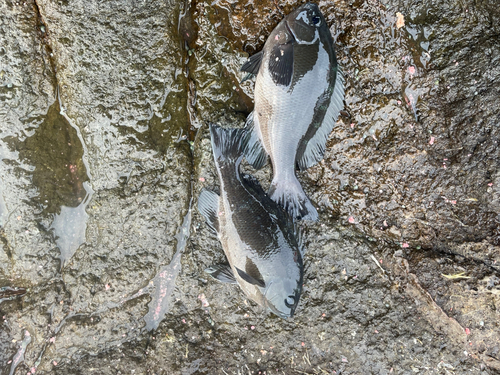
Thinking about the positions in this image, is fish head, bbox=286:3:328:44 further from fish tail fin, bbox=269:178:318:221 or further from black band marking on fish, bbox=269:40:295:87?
fish tail fin, bbox=269:178:318:221

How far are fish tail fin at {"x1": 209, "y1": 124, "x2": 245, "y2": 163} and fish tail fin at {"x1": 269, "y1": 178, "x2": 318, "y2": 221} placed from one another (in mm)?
495

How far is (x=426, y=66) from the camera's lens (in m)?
3.15

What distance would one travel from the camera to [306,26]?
278 cm

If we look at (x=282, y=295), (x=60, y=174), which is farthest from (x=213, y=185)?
(x=60, y=174)

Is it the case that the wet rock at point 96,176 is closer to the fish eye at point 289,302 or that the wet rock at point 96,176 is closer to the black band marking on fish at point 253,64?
the black band marking on fish at point 253,64

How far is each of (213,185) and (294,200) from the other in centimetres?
95

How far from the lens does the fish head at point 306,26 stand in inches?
109

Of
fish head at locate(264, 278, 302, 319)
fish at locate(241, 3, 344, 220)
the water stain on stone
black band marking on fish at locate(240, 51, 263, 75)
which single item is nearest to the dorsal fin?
fish at locate(241, 3, 344, 220)

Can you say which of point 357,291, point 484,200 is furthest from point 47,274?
point 484,200

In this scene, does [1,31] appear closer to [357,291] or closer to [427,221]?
[357,291]

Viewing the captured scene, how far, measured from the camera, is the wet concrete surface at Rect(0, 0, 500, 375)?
3010mm

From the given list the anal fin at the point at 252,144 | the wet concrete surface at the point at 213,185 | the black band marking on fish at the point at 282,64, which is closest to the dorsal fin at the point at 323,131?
the wet concrete surface at the point at 213,185

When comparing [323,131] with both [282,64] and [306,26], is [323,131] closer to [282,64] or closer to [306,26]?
[282,64]

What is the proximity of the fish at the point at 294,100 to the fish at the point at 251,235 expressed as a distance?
18 cm
